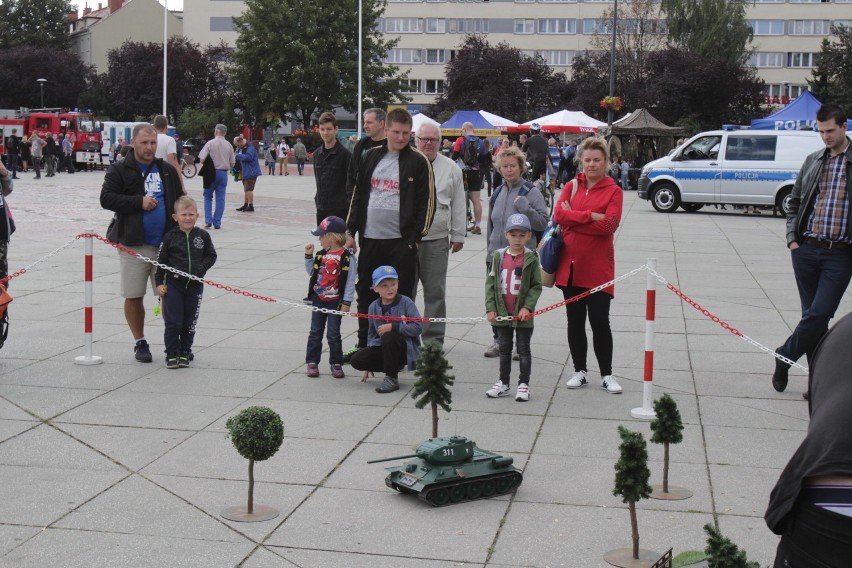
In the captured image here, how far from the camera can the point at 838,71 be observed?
206 feet

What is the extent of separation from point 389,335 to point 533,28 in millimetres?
97943

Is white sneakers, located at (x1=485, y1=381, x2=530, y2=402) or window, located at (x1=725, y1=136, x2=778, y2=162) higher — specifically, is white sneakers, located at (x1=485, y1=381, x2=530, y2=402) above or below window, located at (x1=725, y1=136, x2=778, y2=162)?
below

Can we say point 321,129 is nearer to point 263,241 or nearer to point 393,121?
point 393,121

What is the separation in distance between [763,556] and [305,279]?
9.63 m

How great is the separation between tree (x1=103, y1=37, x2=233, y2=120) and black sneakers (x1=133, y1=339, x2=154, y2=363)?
248 feet

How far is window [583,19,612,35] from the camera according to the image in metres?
89.2

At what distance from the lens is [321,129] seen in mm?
11203

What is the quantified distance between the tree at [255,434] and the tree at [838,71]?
59.0 m

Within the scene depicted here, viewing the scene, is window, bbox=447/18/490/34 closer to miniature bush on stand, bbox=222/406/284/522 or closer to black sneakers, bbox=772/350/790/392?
black sneakers, bbox=772/350/790/392

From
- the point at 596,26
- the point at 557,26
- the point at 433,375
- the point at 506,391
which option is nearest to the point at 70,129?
the point at 506,391

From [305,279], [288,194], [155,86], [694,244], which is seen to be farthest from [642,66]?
[305,279]

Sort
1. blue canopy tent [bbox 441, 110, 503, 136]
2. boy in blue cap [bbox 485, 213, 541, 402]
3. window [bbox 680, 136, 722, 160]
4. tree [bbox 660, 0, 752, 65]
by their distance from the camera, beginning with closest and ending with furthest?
boy in blue cap [bbox 485, 213, 541, 402] → window [bbox 680, 136, 722, 160] → blue canopy tent [bbox 441, 110, 503, 136] → tree [bbox 660, 0, 752, 65]

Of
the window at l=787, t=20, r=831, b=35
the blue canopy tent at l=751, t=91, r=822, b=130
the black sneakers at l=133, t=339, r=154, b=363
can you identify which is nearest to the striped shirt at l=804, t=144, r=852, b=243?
the black sneakers at l=133, t=339, r=154, b=363

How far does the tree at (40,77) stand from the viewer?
8819 centimetres
